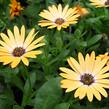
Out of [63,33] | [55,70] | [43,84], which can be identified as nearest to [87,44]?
[63,33]

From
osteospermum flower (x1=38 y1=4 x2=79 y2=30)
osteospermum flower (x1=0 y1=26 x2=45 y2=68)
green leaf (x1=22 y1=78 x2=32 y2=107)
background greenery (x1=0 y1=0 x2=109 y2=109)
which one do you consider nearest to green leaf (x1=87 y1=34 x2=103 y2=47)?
background greenery (x1=0 y1=0 x2=109 y2=109)

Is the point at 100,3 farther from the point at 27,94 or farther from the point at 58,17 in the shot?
the point at 27,94

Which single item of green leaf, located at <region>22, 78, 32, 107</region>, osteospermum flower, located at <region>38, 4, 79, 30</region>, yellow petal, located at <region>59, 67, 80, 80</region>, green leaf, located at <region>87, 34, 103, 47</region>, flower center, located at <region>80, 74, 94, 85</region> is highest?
osteospermum flower, located at <region>38, 4, 79, 30</region>

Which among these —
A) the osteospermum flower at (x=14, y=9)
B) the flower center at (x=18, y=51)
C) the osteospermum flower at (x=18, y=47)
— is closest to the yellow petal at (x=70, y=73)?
the osteospermum flower at (x=18, y=47)

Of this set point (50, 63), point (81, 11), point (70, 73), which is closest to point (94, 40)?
point (81, 11)

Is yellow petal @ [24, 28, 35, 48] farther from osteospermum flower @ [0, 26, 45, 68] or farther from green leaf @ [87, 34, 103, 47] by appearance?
green leaf @ [87, 34, 103, 47]

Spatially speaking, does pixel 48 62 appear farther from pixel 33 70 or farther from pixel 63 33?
pixel 63 33
